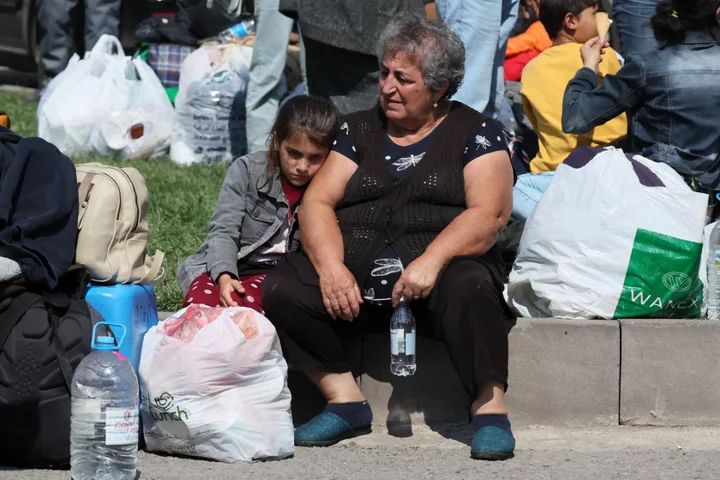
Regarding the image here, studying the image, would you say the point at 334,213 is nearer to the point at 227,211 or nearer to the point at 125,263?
the point at 227,211

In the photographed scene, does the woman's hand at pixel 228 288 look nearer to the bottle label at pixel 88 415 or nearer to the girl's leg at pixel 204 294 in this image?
the girl's leg at pixel 204 294

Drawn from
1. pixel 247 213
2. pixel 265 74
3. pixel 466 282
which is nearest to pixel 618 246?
pixel 466 282

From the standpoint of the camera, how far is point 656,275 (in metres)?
4.72

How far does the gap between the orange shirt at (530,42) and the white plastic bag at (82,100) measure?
2.44 m

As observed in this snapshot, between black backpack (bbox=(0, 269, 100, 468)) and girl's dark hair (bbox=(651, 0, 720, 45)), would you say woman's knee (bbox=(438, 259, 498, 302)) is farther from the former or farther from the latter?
girl's dark hair (bbox=(651, 0, 720, 45))

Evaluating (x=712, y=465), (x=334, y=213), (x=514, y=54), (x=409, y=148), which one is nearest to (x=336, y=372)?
(x=334, y=213)

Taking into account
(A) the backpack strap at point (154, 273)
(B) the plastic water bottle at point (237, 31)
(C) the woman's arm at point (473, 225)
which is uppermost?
(C) the woman's arm at point (473, 225)

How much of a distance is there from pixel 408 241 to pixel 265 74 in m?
2.92

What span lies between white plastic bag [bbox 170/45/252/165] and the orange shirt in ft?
5.66

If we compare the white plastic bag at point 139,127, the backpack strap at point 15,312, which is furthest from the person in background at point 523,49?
the backpack strap at point 15,312

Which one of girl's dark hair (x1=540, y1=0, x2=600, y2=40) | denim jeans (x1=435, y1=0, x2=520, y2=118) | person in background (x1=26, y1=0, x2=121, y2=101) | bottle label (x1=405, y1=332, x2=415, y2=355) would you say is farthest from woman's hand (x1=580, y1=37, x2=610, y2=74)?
person in background (x1=26, y1=0, x2=121, y2=101)

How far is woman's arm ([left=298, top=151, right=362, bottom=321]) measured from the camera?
4449mm

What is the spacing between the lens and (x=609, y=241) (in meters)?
4.73

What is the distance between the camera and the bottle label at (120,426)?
12.5ft
